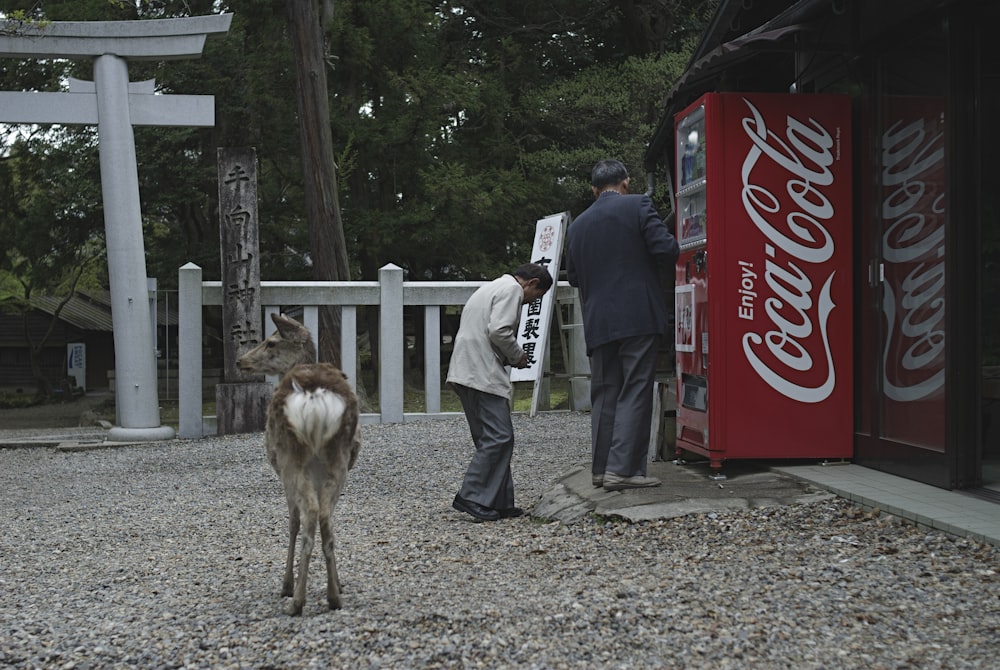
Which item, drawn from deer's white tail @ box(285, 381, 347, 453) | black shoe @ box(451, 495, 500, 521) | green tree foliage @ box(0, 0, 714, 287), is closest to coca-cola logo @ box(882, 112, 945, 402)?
black shoe @ box(451, 495, 500, 521)

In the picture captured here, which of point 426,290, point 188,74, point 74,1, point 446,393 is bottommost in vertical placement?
point 446,393

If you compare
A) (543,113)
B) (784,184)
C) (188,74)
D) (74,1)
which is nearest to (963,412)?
(784,184)

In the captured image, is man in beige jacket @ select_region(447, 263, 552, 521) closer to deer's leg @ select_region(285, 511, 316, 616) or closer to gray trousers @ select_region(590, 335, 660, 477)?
gray trousers @ select_region(590, 335, 660, 477)

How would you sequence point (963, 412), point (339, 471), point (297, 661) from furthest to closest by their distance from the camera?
1. point (963, 412)
2. point (339, 471)
3. point (297, 661)

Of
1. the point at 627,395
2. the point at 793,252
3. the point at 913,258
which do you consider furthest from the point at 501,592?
the point at 913,258

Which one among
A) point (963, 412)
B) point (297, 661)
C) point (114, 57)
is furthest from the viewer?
point (114, 57)

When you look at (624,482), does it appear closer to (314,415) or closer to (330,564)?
(330,564)

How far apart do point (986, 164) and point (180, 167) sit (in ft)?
56.5

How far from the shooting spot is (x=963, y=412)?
5.75 m

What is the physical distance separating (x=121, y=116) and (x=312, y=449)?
30.9 feet

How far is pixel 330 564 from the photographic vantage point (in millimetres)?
4445

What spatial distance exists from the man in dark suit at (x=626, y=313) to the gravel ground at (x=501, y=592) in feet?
1.84

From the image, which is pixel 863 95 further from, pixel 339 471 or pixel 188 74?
pixel 188 74

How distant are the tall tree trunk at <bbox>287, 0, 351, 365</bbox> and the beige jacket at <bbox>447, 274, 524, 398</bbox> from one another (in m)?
8.47
